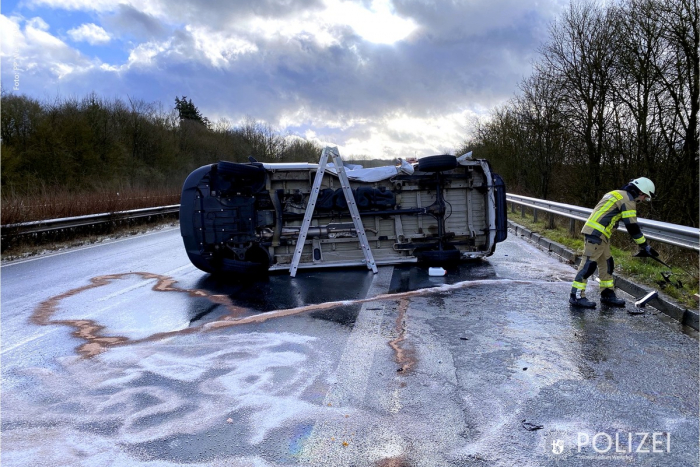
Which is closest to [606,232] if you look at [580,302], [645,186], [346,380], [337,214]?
[645,186]

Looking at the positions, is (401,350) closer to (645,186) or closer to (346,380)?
(346,380)

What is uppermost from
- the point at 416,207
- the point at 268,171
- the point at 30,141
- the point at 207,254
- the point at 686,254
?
the point at 30,141

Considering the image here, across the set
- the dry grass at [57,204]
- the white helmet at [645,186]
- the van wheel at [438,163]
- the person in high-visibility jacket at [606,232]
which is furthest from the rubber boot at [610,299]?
Answer: the dry grass at [57,204]

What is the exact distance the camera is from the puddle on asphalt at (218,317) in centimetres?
531

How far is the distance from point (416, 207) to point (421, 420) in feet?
20.5

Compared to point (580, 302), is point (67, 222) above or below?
above

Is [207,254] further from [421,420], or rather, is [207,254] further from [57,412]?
[421,420]

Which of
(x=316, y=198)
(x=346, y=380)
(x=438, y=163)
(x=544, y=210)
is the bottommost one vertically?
(x=346, y=380)

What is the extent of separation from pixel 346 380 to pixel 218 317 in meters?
2.64

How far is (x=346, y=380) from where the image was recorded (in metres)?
4.16

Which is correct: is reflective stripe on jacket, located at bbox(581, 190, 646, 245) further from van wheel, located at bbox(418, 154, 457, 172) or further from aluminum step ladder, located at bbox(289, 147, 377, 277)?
aluminum step ladder, located at bbox(289, 147, 377, 277)

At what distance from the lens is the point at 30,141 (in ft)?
97.8

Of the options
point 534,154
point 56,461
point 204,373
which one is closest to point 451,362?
point 204,373

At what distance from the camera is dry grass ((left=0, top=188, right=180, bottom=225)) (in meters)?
13.8
